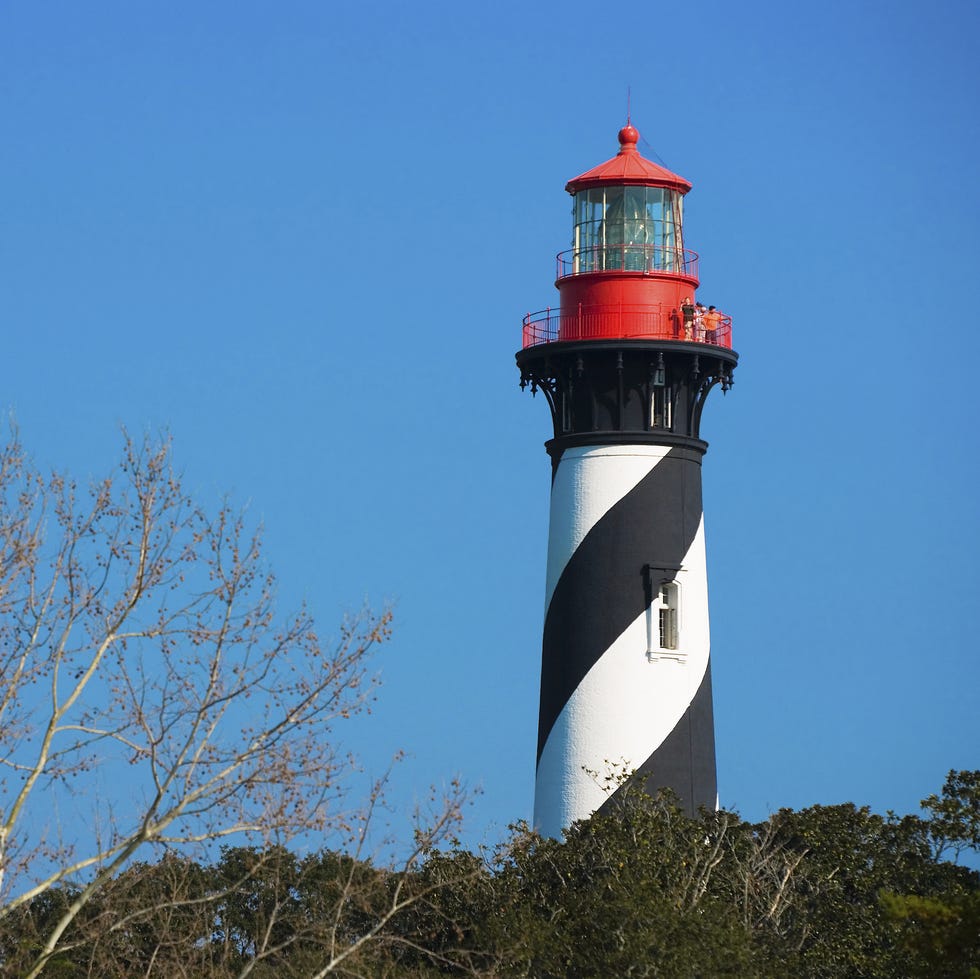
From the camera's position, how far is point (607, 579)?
32.8m

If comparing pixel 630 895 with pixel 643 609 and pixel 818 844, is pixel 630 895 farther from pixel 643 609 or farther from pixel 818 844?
pixel 643 609

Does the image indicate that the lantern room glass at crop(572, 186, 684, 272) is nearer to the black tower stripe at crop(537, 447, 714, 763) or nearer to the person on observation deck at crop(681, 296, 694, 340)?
the person on observation deck at crop(681, 296, 694, 340)

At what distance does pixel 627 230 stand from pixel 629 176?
0.82 meters

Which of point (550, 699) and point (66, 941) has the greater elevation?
point (550, 699)

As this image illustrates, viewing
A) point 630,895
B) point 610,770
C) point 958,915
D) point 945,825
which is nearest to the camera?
point 958,915

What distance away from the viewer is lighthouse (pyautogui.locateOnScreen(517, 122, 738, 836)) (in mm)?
32531

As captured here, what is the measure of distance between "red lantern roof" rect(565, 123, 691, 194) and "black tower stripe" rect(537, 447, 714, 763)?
14.2ft

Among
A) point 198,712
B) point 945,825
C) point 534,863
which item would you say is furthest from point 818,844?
point 198,712

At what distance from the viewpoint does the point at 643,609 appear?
3275cm

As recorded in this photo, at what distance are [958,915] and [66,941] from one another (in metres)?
12.3

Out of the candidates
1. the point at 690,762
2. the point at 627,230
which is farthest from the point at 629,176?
the point at 690,762

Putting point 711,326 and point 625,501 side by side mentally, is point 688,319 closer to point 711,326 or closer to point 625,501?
point 711,326

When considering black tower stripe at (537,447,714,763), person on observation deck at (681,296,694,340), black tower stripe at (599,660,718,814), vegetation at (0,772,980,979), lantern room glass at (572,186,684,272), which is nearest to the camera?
vegetation at (0,772,980,979)

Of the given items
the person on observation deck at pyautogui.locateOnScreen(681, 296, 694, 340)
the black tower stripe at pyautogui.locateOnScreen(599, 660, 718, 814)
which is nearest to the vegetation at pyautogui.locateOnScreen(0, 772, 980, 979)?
the black tower stripe at pyautogui.locateOnScreen(599, 660, 718, 814)
